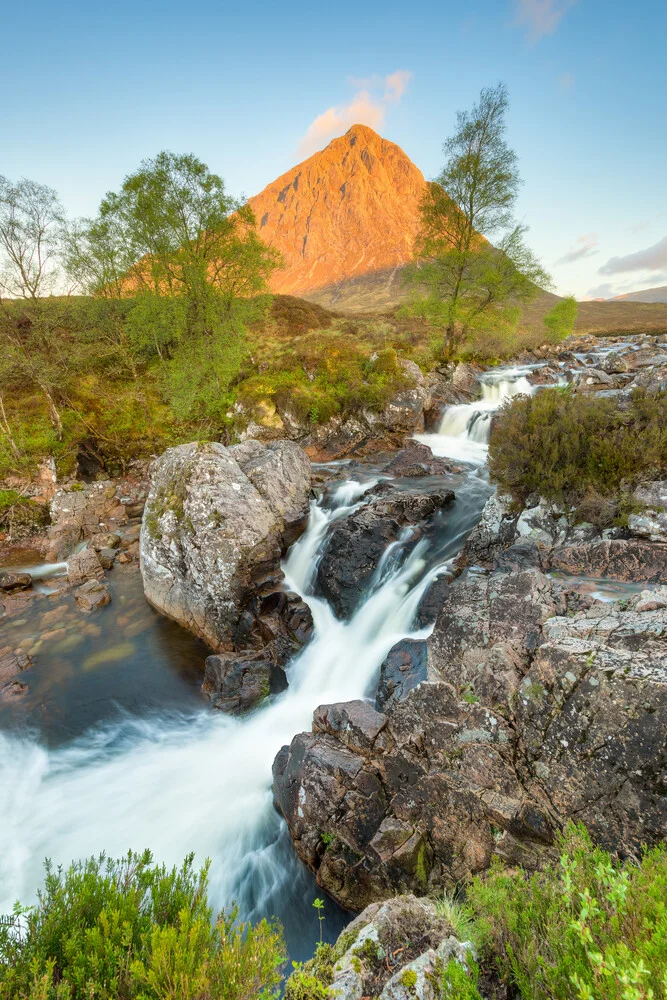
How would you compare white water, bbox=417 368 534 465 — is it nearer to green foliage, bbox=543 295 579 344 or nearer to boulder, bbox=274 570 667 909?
boulder, bbox=274 570 667 909

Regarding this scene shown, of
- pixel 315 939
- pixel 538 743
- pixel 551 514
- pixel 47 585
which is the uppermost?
pixel 551 514

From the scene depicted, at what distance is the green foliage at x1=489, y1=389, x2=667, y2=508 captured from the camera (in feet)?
24.5

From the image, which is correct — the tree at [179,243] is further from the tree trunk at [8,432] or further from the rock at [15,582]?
the rock at [15,582]

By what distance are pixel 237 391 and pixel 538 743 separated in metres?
22.3

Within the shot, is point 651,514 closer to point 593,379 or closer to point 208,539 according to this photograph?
point 208,539

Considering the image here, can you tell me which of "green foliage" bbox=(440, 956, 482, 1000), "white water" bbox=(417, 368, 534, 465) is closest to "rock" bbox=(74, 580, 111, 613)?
"green foliage" bbox=(440, 956, 482, 1000)

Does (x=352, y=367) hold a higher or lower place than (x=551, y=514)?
higher

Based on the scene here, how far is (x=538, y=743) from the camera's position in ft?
15.2

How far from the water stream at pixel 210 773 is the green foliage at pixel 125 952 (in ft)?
11.8

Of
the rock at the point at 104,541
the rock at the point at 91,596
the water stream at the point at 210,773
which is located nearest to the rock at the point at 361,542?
the water stream at the point at 210,773

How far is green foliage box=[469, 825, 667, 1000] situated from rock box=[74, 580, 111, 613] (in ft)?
42.0

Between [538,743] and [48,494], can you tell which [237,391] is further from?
[538,743]

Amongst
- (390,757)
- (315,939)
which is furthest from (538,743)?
(315,939)

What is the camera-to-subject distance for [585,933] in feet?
6.77
